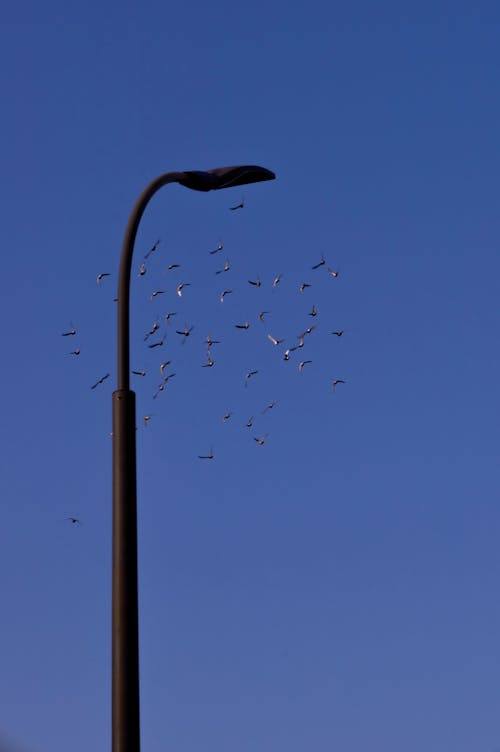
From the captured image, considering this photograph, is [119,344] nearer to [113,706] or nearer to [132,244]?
[132,244]

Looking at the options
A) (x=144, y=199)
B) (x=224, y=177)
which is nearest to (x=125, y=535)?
(x=144, y=199)

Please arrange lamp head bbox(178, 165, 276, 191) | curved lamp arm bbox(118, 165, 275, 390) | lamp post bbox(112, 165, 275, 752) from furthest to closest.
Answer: lamp head bbox(178, 165, 276, 191), curved lamp arm bbox(118, 165, 275, 390), lamp post bbox(112, 165, 275, 752)

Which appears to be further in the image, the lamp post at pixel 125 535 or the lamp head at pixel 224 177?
the lamp head at pixel 224 177

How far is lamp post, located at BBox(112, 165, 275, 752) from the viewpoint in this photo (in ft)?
43.0

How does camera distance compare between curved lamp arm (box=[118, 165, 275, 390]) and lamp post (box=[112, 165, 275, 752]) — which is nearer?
lamp post (box=[112, 165, 275, 752])

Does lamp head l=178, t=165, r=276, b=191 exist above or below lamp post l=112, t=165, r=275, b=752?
above

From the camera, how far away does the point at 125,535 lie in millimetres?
13703

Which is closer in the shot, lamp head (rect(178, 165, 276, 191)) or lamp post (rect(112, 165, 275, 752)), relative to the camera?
lamp post (rect(112, 165, 275, 752))

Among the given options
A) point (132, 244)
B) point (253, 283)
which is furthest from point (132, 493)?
point (253, 283)

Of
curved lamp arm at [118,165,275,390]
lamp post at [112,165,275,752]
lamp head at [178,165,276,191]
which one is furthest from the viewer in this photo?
lamp head at [178,165,276,191]

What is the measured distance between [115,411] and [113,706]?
2771 millimetres

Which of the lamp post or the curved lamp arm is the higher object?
the curved lamp arm

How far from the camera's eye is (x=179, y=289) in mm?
18844

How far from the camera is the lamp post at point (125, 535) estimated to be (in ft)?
43.0
